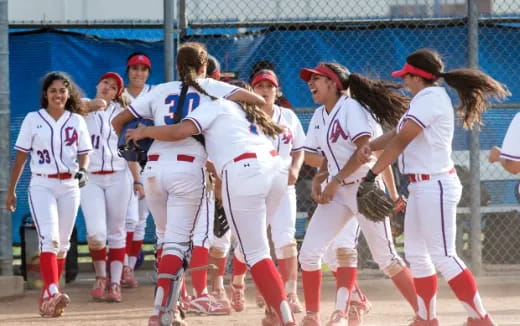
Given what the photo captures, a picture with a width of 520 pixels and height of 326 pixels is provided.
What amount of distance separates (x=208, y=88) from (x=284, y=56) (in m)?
3.69

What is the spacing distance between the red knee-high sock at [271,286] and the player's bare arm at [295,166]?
1799 millimetres

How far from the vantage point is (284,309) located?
18.6ft

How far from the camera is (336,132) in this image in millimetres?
6301

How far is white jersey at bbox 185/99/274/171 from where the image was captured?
573 centimetres

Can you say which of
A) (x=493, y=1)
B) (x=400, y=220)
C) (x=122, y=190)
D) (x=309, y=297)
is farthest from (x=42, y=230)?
(x=493, y=1)

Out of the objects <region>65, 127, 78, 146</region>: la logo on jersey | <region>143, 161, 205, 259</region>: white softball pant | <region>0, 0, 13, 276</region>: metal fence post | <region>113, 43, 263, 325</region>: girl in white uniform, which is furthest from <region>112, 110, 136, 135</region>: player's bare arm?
<region>0, 0, 13, 276</region>: metal fence post

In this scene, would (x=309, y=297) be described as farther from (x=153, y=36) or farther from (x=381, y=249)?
(x=153, y=36)

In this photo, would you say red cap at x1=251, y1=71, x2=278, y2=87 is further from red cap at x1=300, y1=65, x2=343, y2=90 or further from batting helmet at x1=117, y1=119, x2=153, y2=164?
batting helmet at x1=117, y1=119, x2=153, y2=164

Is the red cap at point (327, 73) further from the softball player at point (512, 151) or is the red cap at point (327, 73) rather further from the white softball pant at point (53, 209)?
the white softball pant at point (53, 209)

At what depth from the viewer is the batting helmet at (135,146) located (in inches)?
236

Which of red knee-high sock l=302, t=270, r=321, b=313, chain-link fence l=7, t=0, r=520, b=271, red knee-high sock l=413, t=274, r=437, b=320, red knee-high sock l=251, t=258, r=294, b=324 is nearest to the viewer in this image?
red knee-high sock l=251, t=258, r=294, b=324

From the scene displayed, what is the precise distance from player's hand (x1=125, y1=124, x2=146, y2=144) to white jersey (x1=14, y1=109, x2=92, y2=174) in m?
1.83

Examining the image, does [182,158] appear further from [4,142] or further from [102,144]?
[4,142]

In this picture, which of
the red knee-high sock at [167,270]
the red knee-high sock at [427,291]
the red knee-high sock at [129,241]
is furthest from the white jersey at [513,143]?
the red knee-high sock at [129,241]
